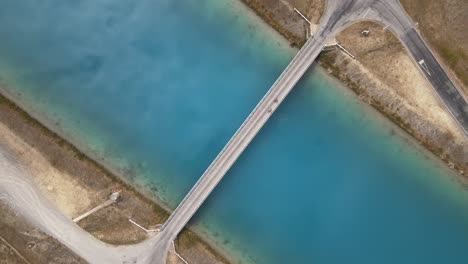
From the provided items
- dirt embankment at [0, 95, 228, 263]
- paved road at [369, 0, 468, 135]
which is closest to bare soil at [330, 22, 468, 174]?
paved road at [369, 0, 468, 135]

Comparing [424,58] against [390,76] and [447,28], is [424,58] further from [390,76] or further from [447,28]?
[390,76]

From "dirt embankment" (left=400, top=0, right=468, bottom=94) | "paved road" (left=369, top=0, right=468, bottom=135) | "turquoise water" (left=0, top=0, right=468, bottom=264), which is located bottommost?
"turquoise water" (left=0, top=0, right=468, bottom=264)

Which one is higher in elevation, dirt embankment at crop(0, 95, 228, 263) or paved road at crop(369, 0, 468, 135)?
paved road at crop(369, 0, 468, 135)

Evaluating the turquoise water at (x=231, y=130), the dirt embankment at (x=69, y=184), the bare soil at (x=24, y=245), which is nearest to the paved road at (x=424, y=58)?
the turquoise water at (x=231, y=130)

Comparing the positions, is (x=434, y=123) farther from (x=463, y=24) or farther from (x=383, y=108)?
(x=463, y=24)

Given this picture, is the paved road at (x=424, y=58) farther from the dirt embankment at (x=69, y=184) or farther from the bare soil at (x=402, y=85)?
the dirt embankment at (x=69, y=184)

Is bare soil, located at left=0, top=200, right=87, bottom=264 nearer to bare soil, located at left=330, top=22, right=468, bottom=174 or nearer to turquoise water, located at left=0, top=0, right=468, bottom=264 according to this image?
turquoise water, located at left=0, top=0, right=468, bottom=264
